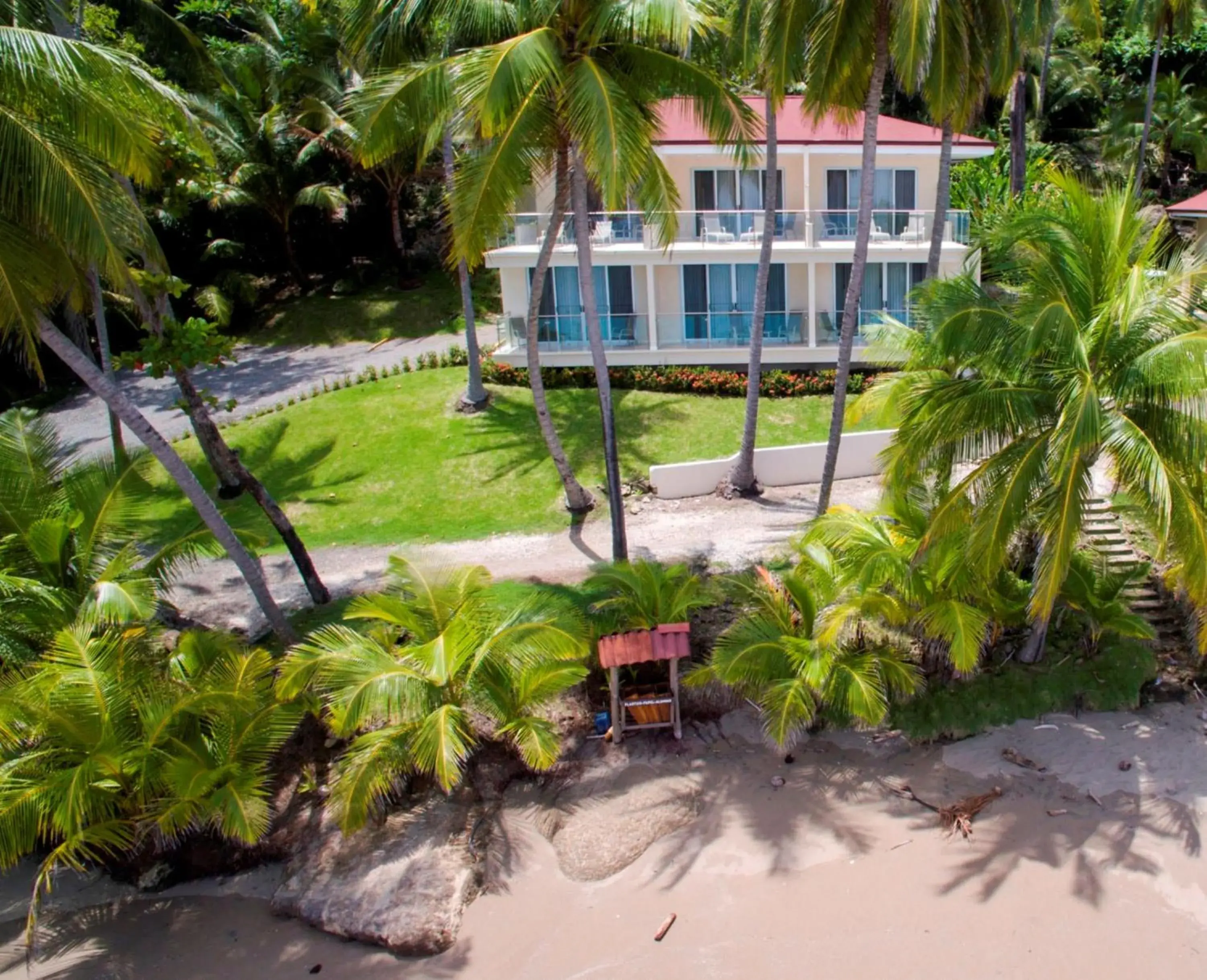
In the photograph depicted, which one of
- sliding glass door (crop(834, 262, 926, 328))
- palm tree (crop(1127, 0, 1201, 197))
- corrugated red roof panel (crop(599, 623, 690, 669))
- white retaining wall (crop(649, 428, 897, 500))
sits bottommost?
white retaining wall (crop(649, 428, 897, 500))

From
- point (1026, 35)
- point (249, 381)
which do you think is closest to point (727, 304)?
point (1026, 35)

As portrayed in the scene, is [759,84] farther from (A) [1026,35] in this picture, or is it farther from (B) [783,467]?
(B) [783,467]

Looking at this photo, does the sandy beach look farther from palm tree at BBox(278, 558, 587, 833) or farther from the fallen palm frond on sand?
palm tree at BBox(278, 558, 587, 833)

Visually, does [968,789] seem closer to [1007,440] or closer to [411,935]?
[1007,440]

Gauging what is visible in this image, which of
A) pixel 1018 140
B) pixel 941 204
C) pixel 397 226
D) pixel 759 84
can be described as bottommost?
pixel 397 226

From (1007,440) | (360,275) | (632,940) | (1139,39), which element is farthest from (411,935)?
(1139,39)

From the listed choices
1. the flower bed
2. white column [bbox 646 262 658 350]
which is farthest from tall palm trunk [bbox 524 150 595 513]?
white column [bbox 646 262 658 350]
